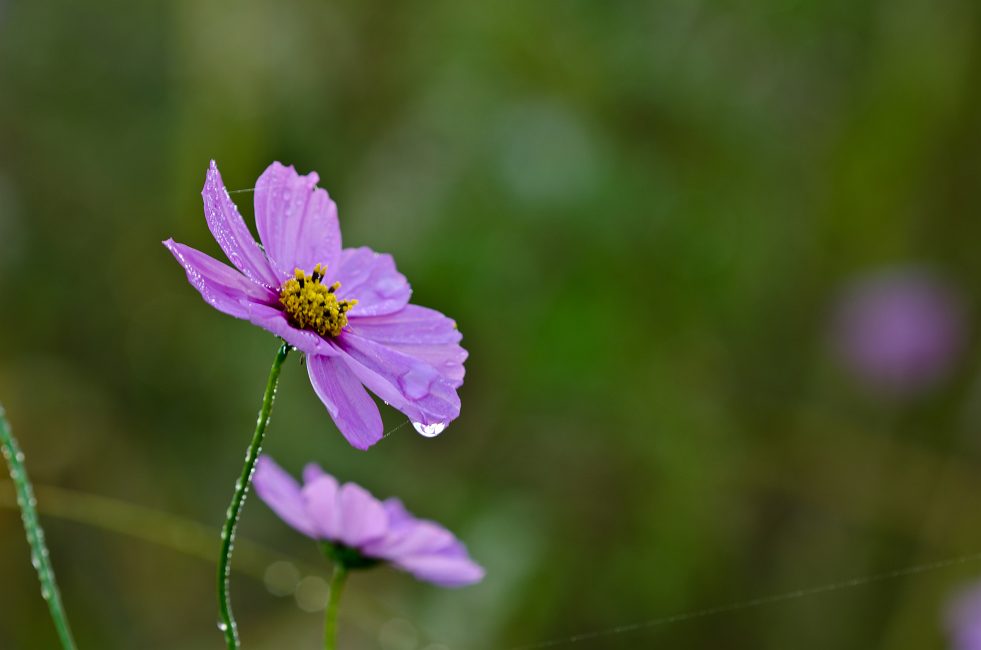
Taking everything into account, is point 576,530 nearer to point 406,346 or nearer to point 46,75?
point 406,346

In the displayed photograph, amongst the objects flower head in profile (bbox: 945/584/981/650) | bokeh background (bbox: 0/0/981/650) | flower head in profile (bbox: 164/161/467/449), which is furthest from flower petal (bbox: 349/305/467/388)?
flower head in profile (bbox: 945/584/981/650)

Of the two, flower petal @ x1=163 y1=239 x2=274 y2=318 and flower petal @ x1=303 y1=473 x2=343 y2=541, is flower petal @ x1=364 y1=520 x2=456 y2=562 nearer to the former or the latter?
flower petal @ x1=303 y1=473 x2=343 y2=541

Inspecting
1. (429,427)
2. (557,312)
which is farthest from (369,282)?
(557,312)

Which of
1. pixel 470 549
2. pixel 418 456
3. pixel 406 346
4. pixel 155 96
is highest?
pixel 155 96

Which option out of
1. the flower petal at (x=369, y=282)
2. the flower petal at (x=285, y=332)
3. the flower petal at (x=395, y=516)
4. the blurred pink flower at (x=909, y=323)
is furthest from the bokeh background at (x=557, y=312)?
the flower petal at (x=285, y=332)

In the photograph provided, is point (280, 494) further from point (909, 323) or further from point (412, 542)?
point (909, 323)

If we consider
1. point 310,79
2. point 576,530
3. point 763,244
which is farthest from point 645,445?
point 310,79
